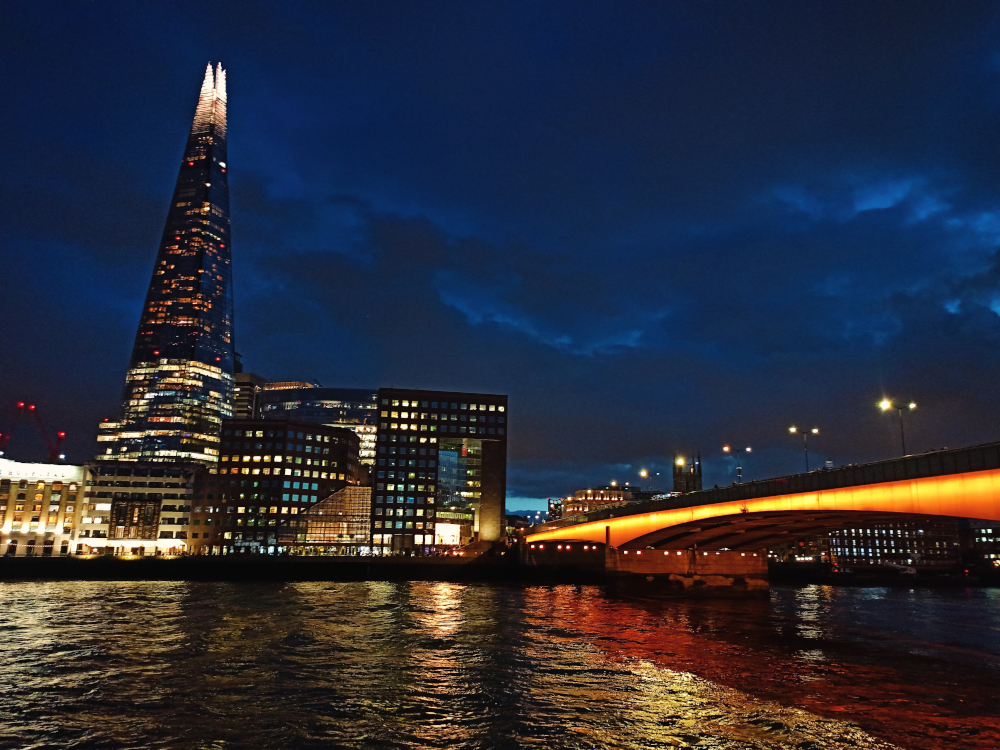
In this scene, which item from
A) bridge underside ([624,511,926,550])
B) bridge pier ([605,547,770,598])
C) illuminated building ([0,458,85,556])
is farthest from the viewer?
illuminated building ([0,458,85,556])

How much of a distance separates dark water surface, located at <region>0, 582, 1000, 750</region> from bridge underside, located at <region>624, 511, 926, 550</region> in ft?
31.8

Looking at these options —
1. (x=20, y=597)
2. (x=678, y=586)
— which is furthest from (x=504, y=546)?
(x=20, y=597)

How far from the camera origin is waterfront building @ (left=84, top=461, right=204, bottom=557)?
186 metres

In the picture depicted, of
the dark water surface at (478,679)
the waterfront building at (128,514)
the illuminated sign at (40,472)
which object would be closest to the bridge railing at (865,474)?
the dark water surface at (478,679)

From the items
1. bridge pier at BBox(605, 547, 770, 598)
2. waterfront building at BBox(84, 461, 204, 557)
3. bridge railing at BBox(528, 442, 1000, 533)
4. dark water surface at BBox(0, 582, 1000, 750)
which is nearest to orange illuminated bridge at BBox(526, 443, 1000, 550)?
bridge railing at BBox(528, 442, 1000, 533)

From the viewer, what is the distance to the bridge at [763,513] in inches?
1647

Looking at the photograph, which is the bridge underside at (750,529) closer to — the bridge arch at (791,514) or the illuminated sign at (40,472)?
the bridge arch at (791,514)

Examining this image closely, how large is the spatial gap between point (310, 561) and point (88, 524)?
98594 mm

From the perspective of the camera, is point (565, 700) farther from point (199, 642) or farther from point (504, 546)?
point (504, 546)

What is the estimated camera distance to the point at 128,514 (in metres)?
188

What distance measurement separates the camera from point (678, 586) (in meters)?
104

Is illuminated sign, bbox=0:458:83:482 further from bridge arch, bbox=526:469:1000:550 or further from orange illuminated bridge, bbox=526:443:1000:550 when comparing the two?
orange illuminated bridge, bbox=526:443:1000:550

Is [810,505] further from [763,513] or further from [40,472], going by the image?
[40,472]

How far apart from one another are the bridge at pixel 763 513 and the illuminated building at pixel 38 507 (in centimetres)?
12210
